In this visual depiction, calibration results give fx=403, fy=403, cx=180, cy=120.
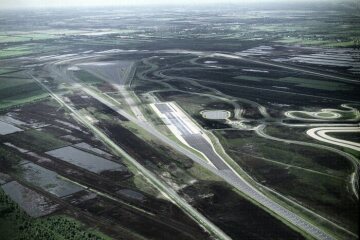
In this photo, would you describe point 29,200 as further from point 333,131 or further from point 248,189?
point 333,131

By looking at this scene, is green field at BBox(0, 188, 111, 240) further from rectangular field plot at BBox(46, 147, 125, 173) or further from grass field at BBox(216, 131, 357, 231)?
grass field at BBox(216, 131, 357, 231)

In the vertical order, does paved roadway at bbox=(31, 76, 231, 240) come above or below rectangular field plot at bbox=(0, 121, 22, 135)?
below

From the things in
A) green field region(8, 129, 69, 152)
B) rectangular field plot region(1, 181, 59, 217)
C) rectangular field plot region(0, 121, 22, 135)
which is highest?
rectangular field plot region(0, 121, 22, 135)

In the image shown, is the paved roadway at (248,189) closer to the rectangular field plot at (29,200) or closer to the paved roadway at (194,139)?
the paved roadway at (194,139)

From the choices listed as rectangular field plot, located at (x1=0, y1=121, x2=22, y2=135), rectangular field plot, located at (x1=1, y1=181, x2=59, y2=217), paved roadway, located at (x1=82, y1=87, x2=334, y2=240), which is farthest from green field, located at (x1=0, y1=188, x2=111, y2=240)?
rectangular field plot, located at (x1=0, y1=121, x2=22, y2=135)

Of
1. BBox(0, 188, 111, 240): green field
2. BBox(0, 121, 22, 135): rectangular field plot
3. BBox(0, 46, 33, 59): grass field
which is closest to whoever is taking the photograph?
BBox(0, 188, 111, 240): green field

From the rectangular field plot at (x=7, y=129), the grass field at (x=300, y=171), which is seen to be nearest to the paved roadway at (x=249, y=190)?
the grass field at (x=300, y=171)

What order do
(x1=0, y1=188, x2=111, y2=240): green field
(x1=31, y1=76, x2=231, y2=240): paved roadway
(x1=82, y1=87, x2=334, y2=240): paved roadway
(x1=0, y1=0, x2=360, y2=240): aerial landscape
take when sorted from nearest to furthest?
(x1=0, y1=188, x2=111, y2=240): green field < (x1=82, y1=87, x2=334, y2=240): paved roadway < (x1=31, y1=76, x2=231, y2=240): paved roadway < (x1=0, y1=0, x2=360, y2=240): aerial landscape

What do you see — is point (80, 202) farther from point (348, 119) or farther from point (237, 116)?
point (348, 119)
